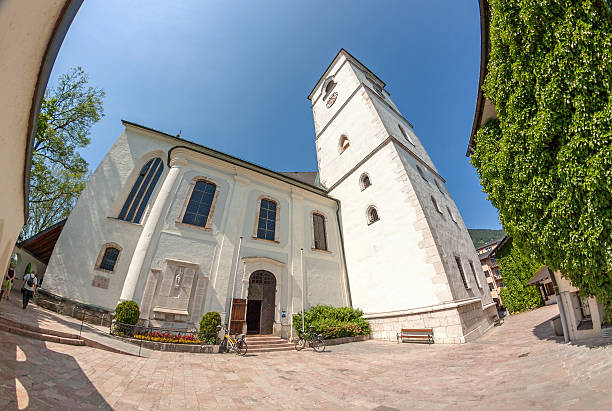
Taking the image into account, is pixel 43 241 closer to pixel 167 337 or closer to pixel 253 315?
pixel 167 337

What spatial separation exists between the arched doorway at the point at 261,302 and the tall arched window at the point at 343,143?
12321 mm

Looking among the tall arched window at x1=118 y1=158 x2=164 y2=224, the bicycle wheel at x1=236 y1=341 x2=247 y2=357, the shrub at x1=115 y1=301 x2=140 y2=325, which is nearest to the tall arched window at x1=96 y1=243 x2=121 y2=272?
the tall arched window at x1=118 y1=158 x2=164 y2=224

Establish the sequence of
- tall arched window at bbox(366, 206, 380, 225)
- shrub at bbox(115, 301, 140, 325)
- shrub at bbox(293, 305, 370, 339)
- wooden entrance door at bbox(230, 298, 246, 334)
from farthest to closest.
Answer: tall arched window at bbox(366, 206, 380, 225)
shrub at bbox(293, 305, 370, 339)
wooden entrance door at bbox(230, 298, 246, 334)
shrub at bbox(115, 301, 140, 325)

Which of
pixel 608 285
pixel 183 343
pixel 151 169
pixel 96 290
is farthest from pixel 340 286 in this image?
pixel 151 169

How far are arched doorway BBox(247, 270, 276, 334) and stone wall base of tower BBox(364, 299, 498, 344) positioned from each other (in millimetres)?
5467

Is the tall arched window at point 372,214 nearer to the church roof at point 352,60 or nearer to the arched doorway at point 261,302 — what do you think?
the arched doorway at point 261,302

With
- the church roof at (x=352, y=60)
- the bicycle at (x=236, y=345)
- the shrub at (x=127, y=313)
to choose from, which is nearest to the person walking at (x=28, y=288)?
the shrub at (x=127, y=313)

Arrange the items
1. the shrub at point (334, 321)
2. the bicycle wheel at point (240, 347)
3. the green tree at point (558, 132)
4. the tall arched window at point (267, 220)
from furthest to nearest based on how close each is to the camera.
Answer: the tall arched window at point (267, 220) → the shrub at point (334, 321) → the bicycle wheel at point (240, 347) → the green tree at point (558, 132)

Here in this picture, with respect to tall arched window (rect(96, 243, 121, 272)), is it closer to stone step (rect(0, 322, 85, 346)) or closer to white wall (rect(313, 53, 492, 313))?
stone step (rect(0, 322, 85, 346))

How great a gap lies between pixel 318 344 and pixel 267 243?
5.97 m

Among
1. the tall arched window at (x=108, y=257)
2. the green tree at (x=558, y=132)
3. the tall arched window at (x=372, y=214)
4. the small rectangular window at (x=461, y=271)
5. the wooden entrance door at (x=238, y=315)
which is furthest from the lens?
the tall arched window at (x=372, y=214)

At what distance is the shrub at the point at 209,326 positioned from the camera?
9734 millimetres

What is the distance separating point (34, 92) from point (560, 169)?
9.38 meters

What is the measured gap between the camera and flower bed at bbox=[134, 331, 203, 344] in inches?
340
